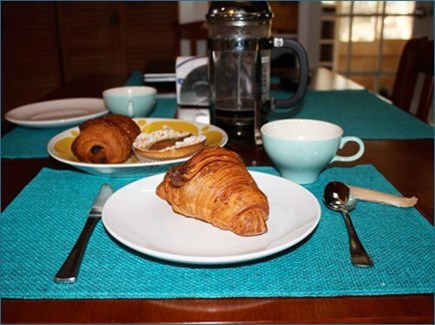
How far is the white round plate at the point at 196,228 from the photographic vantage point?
0.46 metres

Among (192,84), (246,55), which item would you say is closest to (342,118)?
(246,55)

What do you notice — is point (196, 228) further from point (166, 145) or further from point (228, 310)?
point (166, 145)

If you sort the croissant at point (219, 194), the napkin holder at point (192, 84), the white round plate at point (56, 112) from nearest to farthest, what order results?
the croissant at point (219, 194)
the white round plate at point (56, 112)
the napkin holder at point (192, 84)

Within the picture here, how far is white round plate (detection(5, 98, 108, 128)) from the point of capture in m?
1.02

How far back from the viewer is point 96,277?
18.1 inches

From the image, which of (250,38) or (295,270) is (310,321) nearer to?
(295,270)

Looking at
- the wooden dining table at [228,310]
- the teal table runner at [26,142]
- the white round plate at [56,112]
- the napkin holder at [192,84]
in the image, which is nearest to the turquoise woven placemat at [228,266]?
the wooden dining table at [228,310]

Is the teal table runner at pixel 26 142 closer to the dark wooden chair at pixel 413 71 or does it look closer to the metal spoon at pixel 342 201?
the metal spoon at pixel 342 201

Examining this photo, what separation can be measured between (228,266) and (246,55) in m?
0.66

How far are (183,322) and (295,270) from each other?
0.13m

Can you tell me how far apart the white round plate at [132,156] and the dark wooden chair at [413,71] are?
832mm

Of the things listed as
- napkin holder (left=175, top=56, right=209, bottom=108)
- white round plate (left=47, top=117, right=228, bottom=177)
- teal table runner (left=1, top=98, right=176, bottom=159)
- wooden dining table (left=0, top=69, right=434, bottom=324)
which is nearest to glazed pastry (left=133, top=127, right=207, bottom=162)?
white round plate (left=47, top=117, right=228, bottom=177)

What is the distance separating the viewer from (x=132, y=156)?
0.82 metres

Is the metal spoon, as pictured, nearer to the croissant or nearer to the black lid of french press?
the croissant
